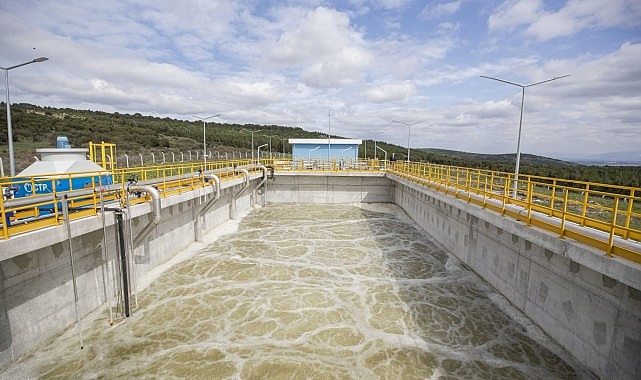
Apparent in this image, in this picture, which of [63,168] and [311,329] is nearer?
[311,329]

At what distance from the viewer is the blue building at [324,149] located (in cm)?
3981

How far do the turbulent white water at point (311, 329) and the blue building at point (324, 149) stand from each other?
24.8 metres

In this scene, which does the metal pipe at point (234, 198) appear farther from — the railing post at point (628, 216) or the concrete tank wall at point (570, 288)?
the railing post at point (628, 216)

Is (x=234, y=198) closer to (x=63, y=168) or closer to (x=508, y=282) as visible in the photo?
(x=63, y=168)

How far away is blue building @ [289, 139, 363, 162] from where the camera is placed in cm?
3981

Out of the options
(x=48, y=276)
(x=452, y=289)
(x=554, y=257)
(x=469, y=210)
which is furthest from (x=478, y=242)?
(x=48, y=276)

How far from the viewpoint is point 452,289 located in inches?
497

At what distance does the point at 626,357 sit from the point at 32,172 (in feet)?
61.2

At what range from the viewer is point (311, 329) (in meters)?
9.86

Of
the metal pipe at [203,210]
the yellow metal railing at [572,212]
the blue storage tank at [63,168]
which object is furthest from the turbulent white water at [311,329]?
the blue storage tank at [63,168]

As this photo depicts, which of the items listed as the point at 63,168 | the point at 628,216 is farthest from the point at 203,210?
the point at 628,216

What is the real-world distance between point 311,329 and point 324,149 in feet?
103

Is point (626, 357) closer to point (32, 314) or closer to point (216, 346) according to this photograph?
point (216, 346)

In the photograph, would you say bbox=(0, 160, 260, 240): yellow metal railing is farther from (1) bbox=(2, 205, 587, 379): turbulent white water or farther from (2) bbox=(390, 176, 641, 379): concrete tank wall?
(2) bbox=(390, 176, 641, 379): concrete tank wall
